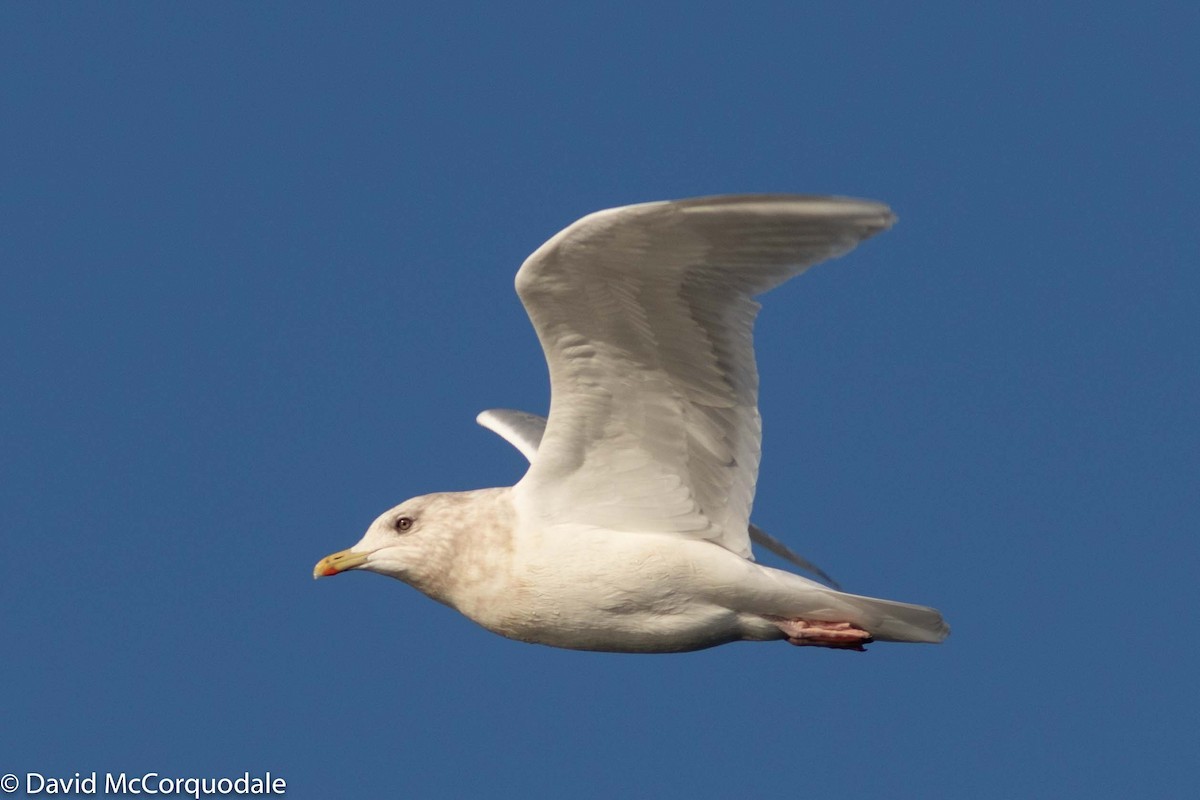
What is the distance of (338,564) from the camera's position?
41.9ft

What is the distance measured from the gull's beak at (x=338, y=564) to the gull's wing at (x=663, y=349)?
1228 millimetres

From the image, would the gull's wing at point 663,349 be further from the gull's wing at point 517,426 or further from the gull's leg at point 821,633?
the gull's wing at point 517,426

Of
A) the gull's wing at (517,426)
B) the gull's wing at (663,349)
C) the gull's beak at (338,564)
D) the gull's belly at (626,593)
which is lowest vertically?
A: the gull's belly at (626,593)

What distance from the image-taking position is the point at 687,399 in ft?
39.2

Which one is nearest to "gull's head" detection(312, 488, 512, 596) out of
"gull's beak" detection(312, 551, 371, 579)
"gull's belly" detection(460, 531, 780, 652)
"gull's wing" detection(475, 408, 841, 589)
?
"gull's beak" detection(312, 551, 371, 579)

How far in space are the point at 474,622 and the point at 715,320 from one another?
99.9 inches

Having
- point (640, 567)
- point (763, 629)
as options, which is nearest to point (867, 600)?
point (763, 629)

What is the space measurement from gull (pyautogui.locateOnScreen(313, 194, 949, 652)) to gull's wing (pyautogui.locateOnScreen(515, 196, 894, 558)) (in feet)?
0.04

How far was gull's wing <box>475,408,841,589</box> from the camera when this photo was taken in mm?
14188

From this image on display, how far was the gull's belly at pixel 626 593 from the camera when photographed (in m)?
12.0

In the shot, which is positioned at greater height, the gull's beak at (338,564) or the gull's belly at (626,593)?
the gull's beak at (338,564)

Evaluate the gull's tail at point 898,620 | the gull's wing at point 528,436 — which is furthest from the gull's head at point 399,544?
the gull's tail at point 898,620

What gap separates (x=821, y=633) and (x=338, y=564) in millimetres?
3141

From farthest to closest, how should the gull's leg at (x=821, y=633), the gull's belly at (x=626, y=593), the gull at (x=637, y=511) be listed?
1. the gull's leg at (x=821, y=633)
2. the gull's belly at (x=626, y=593)
3. the gull at (x=637, y=511)
